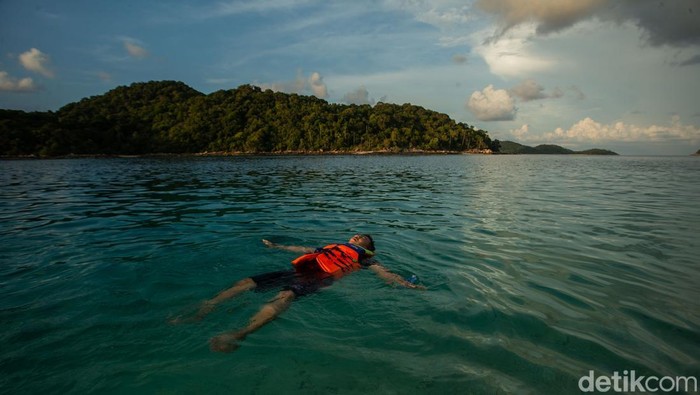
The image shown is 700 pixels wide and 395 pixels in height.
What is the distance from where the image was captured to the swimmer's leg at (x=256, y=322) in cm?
427

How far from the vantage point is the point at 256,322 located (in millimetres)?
4797

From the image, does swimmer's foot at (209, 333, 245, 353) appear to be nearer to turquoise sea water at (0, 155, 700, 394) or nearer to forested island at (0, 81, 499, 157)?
turquoise sea water at (0, 155, 700, 394)

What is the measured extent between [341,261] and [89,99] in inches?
8323

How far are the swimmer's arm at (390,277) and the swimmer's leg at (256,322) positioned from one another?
190cm

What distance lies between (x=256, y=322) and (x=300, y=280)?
158 centimetres

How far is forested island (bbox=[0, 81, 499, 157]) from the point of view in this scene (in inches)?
3907

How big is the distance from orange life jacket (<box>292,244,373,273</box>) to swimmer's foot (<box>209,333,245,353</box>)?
7.42 feet

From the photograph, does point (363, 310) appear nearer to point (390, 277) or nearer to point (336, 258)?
point (390, 277)

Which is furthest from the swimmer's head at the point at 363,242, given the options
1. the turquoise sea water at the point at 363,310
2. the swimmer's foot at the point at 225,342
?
the swimmer's foot at the point at 225,342

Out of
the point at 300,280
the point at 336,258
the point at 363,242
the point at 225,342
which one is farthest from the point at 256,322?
the point at 363,242

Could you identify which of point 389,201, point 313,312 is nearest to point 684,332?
point 313,312

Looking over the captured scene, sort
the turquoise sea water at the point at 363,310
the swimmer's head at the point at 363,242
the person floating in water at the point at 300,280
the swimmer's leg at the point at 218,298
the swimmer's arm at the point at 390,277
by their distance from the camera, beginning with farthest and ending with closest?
the swimmer's head at the point at 363,242 < the swimmer's arm at the point at 390,277 < the swimmer's leg at the point at 218,298 < the person floating in water at the point at 300,280 < the turquoise sea water at the point at 363,310

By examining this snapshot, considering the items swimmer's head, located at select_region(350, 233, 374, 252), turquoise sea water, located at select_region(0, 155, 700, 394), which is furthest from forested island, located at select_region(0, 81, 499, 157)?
swimmer's head, located at select_region(350, 233, 374, 252)

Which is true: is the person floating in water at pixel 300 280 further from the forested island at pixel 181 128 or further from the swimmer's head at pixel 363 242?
the forested island at pixel 181 128
